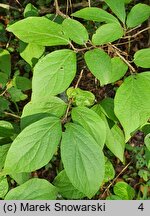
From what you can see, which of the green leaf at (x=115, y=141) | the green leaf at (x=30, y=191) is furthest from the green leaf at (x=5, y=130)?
the green leaf at (x=115, y=141)

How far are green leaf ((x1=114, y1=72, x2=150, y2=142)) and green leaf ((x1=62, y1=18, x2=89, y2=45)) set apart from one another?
0.65ft

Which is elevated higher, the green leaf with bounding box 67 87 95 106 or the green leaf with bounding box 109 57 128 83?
the green leaf with bounding box 109 57 128 83

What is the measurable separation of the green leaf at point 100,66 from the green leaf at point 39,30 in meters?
0.11

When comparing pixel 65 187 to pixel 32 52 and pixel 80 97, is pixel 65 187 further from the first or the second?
pixel 32 52

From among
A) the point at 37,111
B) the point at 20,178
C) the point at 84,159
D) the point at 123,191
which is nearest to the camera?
the point at 84,159

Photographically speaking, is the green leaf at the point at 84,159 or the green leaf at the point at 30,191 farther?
the green leaf at the point at 30,191

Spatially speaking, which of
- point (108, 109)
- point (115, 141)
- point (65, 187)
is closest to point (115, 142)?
point (115, 141)

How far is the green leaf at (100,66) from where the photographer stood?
1.07 metres

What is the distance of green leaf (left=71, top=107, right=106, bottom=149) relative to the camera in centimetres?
112

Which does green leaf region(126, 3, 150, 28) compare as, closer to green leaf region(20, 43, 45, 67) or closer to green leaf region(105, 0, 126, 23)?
green leaf region(105, 0, 126, 23)

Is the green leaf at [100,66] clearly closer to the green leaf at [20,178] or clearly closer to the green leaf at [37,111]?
the green leaf at [37,111]

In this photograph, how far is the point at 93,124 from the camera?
1.12 m

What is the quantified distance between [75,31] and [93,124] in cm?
29

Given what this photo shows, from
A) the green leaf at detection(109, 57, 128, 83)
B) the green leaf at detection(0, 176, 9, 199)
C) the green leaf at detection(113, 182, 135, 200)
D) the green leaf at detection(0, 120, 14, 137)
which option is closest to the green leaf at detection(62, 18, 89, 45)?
the green leaf at detection(109, 57, 128, 83)
